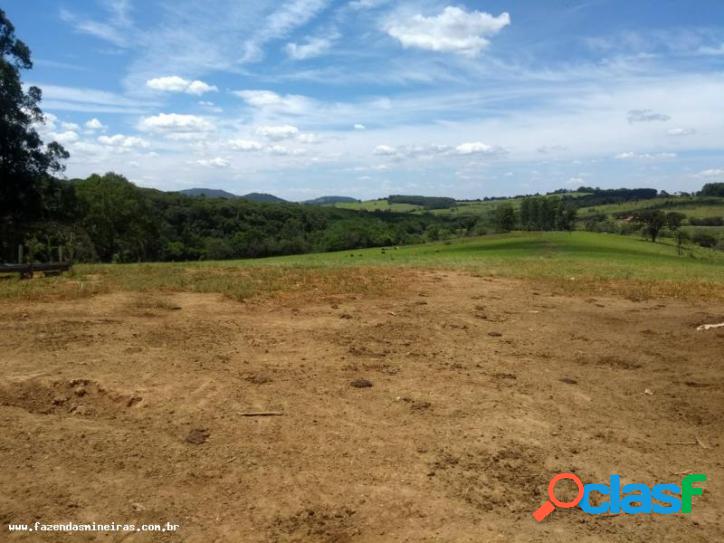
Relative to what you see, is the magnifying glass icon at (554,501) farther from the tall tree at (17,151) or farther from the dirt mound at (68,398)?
the tall tree at (17,151)

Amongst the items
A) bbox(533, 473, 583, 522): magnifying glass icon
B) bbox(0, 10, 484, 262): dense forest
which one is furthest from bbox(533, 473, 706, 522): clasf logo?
bbox(0, 10, 484, 262): dense forest

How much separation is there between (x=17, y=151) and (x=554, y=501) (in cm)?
3034

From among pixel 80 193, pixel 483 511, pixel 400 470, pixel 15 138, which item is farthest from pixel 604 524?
pixel 80 193

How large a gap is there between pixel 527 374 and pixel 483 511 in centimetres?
362

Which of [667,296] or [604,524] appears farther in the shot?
[667,296]

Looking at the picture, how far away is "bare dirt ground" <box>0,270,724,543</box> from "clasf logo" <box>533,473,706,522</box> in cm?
9

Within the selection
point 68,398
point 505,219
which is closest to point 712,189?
point 505,219

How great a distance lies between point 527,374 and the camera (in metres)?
7.23

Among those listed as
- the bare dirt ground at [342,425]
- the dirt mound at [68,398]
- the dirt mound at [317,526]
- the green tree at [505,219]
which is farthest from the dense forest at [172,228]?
the dirt mound at [317,526]

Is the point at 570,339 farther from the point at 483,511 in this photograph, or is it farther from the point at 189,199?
the point at 189,199

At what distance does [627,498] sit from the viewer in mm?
4137

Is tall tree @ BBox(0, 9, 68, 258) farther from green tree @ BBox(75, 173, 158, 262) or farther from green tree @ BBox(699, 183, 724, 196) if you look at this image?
green tree @ BBox(699, 183, 724, 196)

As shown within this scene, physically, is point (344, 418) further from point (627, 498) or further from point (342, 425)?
point (627, 498)

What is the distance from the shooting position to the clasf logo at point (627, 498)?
13.0ft
